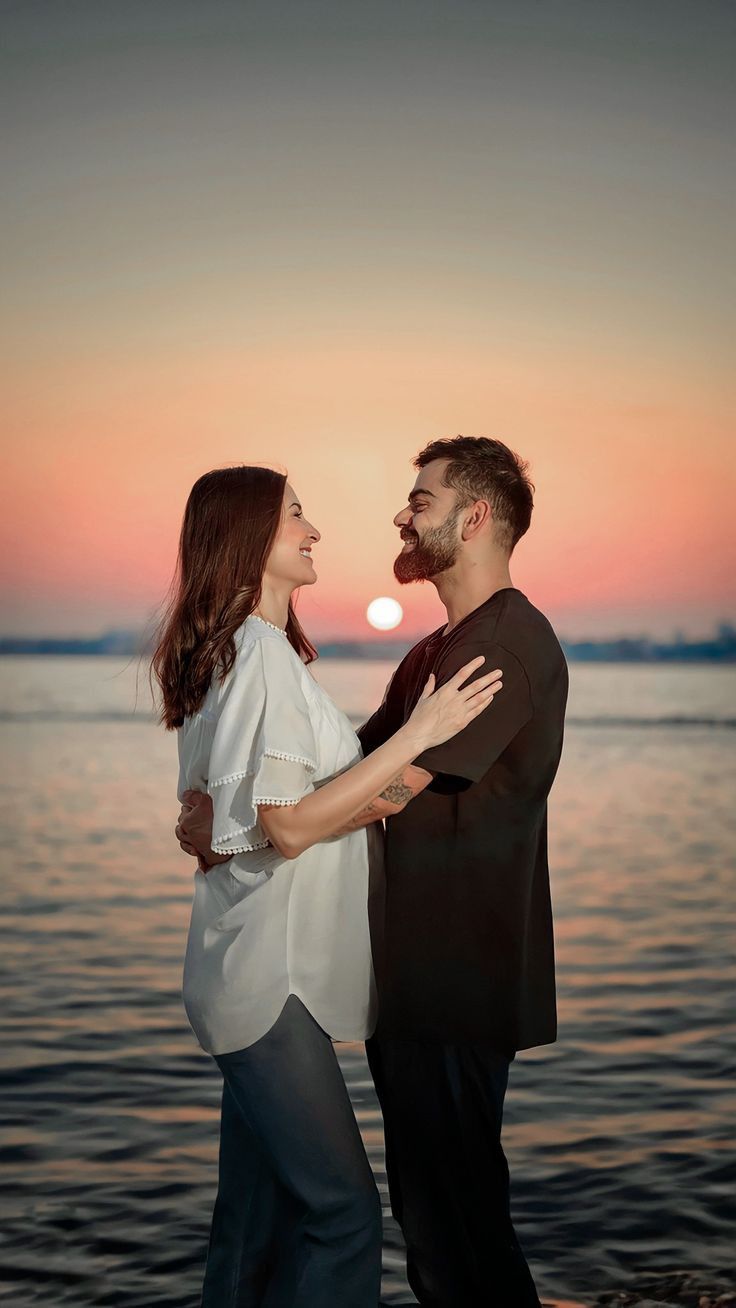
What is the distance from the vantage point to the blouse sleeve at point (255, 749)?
288 centimetres

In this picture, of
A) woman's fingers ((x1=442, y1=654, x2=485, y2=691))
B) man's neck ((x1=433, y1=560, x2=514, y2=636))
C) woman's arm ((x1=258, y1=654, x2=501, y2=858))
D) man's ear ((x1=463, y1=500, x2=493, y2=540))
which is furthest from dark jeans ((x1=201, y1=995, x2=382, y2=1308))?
man's ear ((x1=463, y1=500, x2=493, y2=540))

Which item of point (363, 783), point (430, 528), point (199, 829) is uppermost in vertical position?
point (430, 528)

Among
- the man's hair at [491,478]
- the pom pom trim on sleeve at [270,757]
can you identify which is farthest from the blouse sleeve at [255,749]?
the man's hair at [491,478]

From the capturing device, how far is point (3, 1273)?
4.32m

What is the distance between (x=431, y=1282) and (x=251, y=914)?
104 cm

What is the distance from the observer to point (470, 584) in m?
3.53

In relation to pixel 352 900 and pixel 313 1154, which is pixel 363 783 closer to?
pixel 352 900

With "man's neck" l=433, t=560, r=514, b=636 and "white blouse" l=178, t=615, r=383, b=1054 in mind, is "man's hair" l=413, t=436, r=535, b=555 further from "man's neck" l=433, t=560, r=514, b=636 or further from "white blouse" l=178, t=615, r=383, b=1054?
"white blouse" l=178, t=615, r=383, b=1054

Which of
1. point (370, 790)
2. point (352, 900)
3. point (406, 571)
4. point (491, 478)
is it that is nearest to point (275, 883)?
point (352, 900)

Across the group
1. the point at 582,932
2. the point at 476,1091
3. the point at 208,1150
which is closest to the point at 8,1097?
the point at 208,1150

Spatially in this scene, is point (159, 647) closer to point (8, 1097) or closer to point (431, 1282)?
point (431, 1282)

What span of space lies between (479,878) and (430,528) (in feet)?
2.87

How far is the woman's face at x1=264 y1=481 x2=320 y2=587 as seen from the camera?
125 inches

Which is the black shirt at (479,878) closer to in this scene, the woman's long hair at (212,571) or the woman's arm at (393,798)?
the woman's arm at (393,798)
